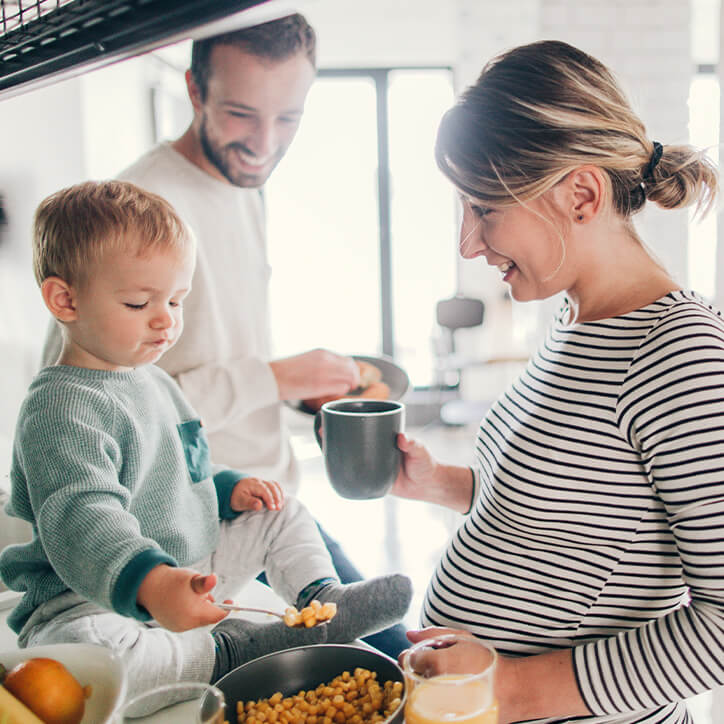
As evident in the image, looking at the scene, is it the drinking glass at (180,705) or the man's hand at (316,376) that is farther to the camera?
the man's hand at (316,376)

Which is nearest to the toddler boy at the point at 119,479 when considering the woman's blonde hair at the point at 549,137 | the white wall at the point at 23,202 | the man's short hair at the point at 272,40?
the woman's blonde hair at the point at 549,137

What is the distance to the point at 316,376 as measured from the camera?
1.12m

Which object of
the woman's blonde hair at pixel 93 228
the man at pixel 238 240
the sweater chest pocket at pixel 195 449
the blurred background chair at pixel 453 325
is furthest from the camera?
the blurred background chair at pixel 453 325

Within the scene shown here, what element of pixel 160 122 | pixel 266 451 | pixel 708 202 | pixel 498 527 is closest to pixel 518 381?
pixel 498 527

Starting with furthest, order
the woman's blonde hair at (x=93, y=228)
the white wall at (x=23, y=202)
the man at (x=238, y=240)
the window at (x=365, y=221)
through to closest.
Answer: the window at (x=365, y=221) → the white wall at (x=23, y=202) → the man at (x=238, y=240) → the woman's blonde hair at (x=93, y=228)

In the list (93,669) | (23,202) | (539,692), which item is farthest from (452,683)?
(23,202)

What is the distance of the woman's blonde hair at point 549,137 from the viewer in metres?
0.70

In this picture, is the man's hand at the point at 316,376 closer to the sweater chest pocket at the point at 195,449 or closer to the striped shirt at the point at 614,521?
the sweater chest pocket at the point at 195,449

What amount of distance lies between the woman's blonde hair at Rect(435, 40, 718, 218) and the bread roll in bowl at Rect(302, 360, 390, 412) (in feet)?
1.48

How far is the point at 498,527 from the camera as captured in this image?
2.50ft

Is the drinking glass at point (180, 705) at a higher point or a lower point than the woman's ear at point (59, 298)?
lower

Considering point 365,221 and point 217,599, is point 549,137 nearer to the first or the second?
point 217,599

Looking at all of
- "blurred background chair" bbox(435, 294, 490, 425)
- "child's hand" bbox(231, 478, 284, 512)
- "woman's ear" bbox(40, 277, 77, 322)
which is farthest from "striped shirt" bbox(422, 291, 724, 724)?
"blurred background chair" bbox(435, 294, 490, 425)

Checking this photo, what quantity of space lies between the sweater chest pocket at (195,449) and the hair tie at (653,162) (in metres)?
0.61
